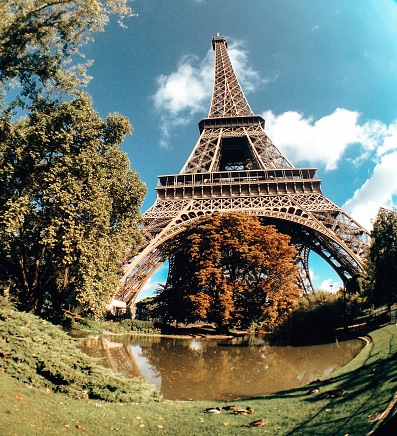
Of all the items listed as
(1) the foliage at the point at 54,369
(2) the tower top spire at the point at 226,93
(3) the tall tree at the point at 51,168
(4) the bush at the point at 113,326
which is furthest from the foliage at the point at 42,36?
(2) the tower top spire at the point at 226,93

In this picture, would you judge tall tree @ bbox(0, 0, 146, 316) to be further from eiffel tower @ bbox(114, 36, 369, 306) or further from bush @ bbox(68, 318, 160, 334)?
eiffel tower @ bbox(114, 36, 369, 306)

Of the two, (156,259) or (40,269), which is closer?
(40,269)

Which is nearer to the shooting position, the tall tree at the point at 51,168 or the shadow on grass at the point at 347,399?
the shadow on grass at the point at 347,399

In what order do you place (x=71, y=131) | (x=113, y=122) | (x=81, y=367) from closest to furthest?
1. (x=81, y=367)
2. (x=71, y=131)
3. (x=113, y=122)

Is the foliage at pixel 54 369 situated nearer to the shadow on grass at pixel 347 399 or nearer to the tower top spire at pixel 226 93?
the shadow on grass at pixel 347 399

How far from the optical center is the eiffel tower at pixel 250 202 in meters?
21.7

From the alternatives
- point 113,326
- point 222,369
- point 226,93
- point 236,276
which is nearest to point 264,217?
point 236,276

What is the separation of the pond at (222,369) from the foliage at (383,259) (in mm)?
5760

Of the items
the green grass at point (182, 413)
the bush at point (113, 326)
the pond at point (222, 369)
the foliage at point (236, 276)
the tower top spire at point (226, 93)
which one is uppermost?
the tower top spire at point (226, 93)

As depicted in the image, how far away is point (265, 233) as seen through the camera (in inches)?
796

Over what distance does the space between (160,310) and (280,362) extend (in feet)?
46.6

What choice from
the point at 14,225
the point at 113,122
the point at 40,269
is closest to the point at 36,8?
the point at 113,122

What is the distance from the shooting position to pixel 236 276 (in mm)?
21047

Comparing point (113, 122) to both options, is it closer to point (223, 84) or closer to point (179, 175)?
point (179, 175)
